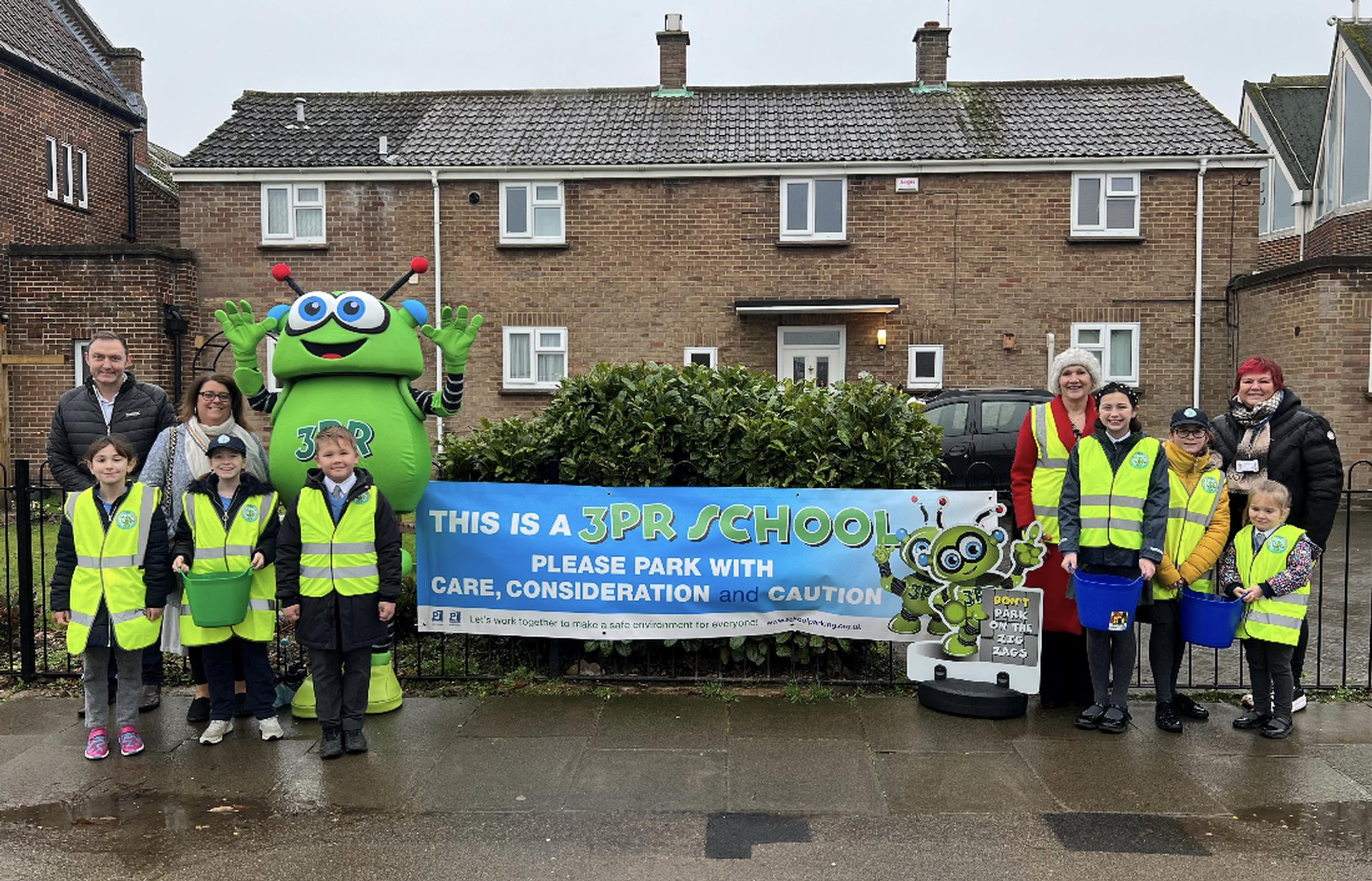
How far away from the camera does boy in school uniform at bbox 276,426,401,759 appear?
4.92m

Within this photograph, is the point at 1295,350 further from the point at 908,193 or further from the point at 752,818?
the point at 752,818

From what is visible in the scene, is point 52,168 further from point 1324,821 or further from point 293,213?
point 1324,821

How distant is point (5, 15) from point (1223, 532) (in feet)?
72.8

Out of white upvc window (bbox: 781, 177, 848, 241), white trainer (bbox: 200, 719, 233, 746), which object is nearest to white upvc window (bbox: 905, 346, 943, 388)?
white upvc window (bbox: 781, 177, 848, 241)

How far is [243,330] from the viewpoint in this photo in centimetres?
563

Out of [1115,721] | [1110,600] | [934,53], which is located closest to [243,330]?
[1110,600]

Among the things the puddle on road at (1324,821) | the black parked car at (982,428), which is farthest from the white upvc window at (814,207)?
the puddle on road at (1324,821)

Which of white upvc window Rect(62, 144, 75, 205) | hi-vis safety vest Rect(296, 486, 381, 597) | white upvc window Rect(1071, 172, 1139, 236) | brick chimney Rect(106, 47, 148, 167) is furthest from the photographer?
brick chimney Rect(106, 47, 148, 167)

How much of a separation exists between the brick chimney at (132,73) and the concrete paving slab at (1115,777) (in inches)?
903

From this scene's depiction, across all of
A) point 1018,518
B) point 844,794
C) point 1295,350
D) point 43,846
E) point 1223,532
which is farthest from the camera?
point 1295,350

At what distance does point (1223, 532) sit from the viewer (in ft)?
17.4

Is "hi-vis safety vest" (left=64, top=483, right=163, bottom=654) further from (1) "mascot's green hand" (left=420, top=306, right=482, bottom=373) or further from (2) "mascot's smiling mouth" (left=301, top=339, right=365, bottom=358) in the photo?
(1) "mascot's green hand" (left=420, top=306, right=482, bottom=373)

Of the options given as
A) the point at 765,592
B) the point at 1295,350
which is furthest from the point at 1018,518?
the point at 1295,350

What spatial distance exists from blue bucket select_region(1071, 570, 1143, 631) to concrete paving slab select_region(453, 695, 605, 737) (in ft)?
8.71
